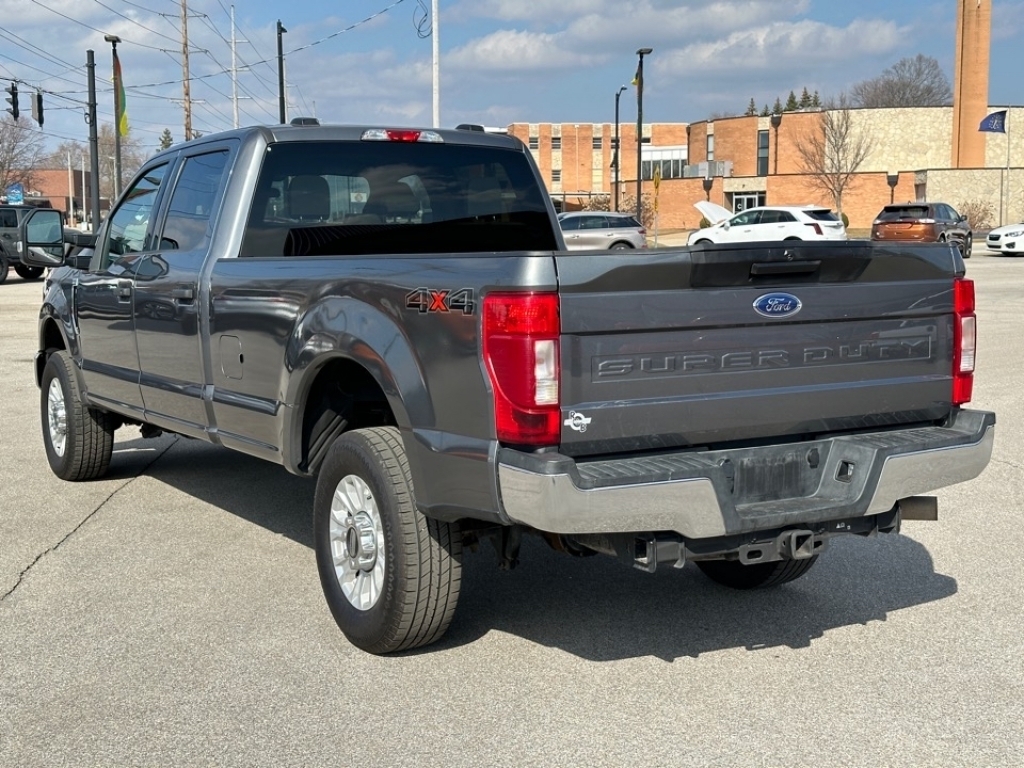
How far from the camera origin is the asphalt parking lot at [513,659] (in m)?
3.80

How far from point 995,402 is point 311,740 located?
8.56 metres

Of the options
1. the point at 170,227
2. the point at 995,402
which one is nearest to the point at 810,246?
the point at 170,227

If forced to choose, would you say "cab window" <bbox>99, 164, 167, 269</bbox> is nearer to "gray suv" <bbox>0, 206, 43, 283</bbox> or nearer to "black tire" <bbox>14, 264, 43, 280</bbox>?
"gray suv" <bbox>0, 206, 43, 283</bbox>

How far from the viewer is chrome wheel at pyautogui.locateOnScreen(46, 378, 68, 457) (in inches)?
306

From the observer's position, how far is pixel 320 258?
192 inches

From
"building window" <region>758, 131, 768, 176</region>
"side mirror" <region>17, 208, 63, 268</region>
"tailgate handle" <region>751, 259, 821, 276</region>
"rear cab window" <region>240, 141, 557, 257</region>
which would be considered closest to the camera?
"tailgate handle" <region>751, 259, 821, 276</region>

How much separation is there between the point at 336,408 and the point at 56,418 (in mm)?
3731

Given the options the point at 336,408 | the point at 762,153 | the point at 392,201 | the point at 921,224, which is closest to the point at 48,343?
the point at 392,201

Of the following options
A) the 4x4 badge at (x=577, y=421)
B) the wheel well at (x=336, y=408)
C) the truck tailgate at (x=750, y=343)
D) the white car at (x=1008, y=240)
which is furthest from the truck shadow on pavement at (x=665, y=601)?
the white car at (x=1008, y=240)

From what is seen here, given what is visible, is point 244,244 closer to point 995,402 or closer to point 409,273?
point 409,273

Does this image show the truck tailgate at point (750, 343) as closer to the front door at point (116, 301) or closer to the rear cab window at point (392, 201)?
the rear cab window at point (392, 201)

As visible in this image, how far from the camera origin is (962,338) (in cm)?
459

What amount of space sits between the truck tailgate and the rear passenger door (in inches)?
97.6

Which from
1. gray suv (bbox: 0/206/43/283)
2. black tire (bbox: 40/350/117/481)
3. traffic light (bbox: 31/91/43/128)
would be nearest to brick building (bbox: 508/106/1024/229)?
traffic light (bbox: 31/91/43/128)
